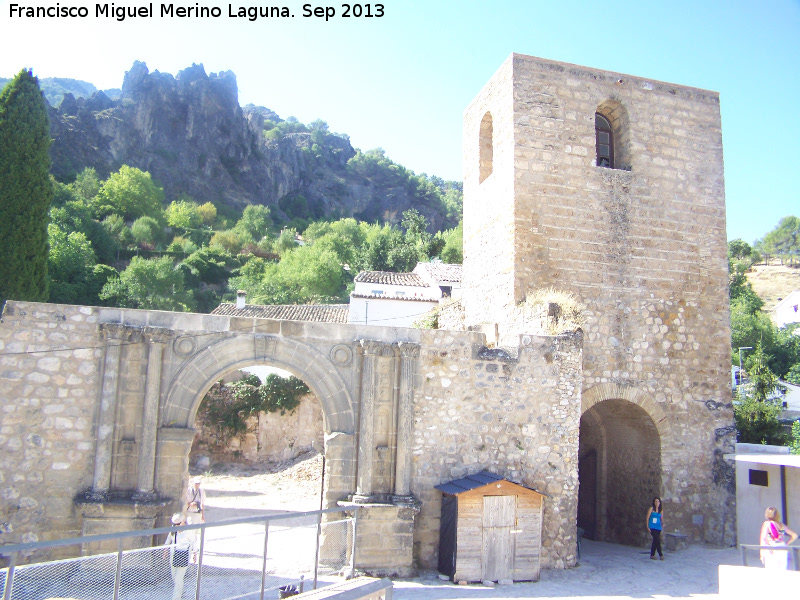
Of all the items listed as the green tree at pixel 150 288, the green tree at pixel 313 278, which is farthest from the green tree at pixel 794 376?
the green tree at pixel 150 288

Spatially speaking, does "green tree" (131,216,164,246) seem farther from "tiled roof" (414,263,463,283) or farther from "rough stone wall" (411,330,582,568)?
"rough stone wall" (411,330,582,568)

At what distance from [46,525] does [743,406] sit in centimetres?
1661

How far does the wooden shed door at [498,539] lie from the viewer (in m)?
9.30

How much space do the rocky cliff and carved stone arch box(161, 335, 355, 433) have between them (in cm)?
5727

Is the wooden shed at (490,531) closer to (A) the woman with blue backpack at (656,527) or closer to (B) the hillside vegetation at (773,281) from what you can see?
(A) the woman with blue backpack at (656,527)

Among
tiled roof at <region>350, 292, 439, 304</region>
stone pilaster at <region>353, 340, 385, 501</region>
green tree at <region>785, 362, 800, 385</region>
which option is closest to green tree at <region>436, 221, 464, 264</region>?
tiled roof at <region>350, 292, 439, 304</region>

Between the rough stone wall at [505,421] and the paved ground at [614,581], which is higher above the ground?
the rough stone wall at [505,421]

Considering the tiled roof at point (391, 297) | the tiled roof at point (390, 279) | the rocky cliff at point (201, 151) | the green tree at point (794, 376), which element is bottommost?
the green tree at point (794, 376)

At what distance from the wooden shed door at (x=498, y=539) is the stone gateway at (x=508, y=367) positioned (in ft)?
2.69

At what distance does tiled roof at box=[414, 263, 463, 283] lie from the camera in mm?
30281

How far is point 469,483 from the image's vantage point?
9516 millimetres

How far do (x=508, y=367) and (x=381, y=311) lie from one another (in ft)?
52.3

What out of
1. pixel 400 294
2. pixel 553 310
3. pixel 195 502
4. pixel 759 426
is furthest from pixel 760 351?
pixel 195 502

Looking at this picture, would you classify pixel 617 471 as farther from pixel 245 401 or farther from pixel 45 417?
pixel 245 401
